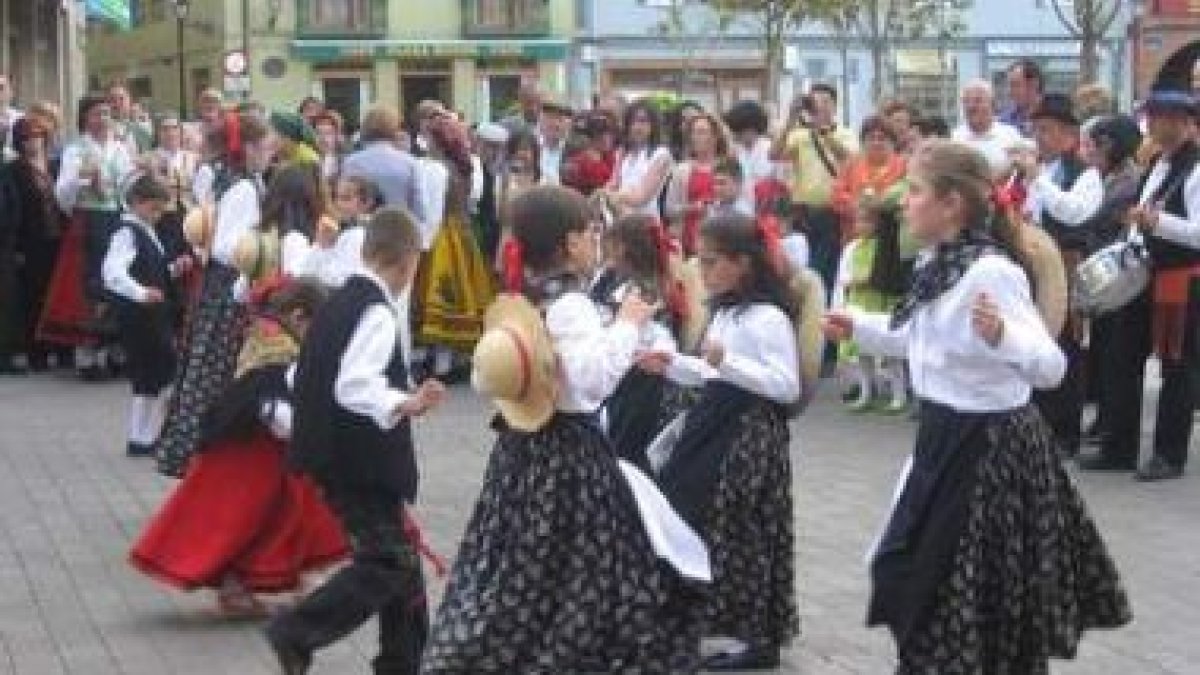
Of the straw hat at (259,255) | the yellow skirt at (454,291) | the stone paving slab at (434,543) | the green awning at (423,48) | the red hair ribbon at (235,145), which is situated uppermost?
the green awning at (423,48)

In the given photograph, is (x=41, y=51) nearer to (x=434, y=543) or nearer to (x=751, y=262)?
(x=434, y=543)

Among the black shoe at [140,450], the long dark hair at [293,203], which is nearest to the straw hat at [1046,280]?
the long dark hair at [293,203]

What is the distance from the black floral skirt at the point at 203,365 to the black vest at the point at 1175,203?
4.51 m

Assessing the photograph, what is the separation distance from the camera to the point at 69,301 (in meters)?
16.4

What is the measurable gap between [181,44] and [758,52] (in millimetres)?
13650

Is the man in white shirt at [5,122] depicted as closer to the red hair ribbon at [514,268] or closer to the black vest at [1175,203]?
the black vest at [1175,203]

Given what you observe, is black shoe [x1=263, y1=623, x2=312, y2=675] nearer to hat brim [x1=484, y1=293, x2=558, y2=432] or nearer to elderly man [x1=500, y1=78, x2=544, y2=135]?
hat brim [x1=484, y1=293, x2=558, y2=432]

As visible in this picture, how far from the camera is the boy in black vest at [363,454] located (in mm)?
6742

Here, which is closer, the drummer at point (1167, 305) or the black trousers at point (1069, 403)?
the drummer at point (1167, 305)

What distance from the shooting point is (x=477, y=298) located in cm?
1541

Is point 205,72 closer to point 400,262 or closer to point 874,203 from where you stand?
A: point 874,203

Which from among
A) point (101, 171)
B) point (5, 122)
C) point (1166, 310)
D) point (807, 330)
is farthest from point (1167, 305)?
point (5, 122)

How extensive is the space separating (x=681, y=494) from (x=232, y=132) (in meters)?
4.32

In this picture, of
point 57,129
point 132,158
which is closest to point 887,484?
point 132,158
